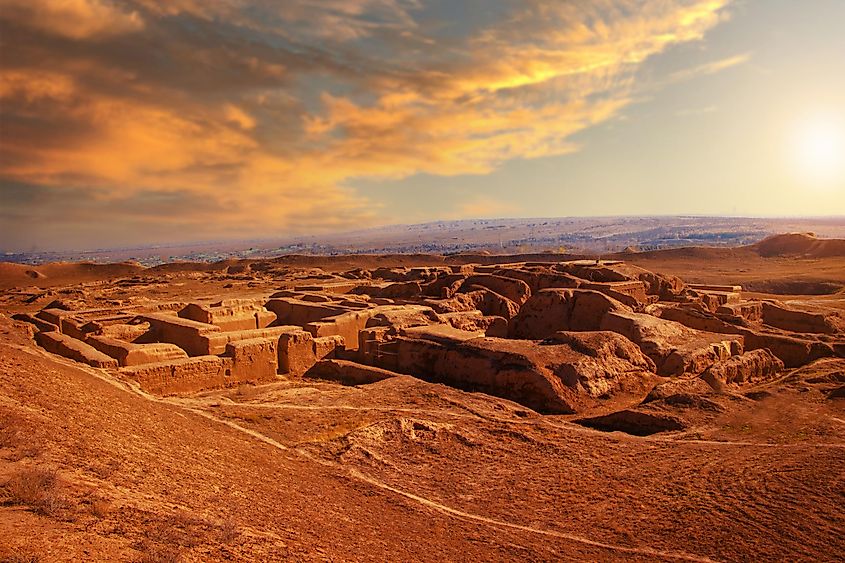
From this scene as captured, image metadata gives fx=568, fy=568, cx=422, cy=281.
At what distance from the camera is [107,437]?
21.2 ft

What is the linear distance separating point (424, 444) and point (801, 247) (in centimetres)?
6917

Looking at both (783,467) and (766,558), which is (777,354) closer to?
(783,467)

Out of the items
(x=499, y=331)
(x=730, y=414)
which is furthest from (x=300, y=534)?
(x=499, y=331)

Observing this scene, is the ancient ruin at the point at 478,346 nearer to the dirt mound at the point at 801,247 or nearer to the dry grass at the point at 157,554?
the dry grass at the point at 157,554

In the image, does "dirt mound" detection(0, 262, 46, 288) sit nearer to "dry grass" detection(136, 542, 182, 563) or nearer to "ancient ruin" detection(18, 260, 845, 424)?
"ancient ruin" detection(18, 260, 845, 424)

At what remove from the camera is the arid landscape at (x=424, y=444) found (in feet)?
17.4

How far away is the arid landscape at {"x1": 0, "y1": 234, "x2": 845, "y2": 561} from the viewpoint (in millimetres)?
5289

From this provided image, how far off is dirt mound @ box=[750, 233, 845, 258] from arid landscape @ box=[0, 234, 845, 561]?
171 feet

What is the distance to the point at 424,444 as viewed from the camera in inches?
343

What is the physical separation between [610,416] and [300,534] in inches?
251

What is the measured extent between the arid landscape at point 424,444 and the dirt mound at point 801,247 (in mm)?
51981

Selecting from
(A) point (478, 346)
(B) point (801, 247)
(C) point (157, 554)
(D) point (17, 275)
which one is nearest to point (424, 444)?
(A) point (478, 346)

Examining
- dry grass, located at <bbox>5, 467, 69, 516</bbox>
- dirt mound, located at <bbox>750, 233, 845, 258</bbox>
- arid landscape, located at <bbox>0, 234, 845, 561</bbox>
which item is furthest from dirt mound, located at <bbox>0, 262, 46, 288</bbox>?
dirt mound, located at <bbox>750, 233, 845, 258</bbox>

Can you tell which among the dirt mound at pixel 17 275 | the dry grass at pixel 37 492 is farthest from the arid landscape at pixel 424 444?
the dirt mound at pixel 17 275
